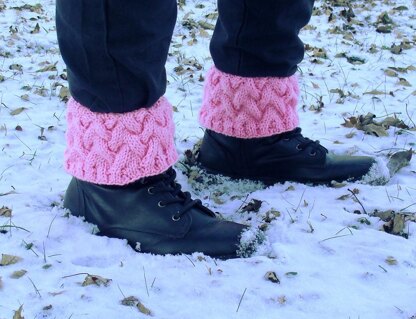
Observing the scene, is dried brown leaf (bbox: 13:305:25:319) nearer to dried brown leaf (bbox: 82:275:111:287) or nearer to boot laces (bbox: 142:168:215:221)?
dried brown leaf (bbox: 82:275:111:287)

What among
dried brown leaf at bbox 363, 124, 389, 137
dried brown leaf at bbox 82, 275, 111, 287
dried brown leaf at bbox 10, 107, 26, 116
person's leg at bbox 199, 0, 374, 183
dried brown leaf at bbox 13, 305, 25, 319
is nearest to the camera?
dried brown leaf at bbox 13, 305, 25, 319

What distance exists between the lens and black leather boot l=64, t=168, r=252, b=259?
1445 mm

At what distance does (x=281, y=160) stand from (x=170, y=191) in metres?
0.51

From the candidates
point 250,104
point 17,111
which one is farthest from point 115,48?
point 17,111

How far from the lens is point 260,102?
5.81ft

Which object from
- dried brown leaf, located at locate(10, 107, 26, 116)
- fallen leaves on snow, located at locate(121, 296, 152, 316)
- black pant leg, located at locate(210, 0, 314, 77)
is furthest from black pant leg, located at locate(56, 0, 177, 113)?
dried brown leaf, located at locate(10, 107, 26, 116)

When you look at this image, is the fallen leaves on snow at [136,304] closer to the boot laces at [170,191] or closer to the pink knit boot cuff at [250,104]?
the boot laces at [170,191]

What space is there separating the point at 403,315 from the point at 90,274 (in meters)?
0.72

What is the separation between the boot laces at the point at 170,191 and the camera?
1462 millimetres

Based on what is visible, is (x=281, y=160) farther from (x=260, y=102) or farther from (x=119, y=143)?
(x=119, y=143)

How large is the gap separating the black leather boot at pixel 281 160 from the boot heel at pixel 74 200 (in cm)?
52

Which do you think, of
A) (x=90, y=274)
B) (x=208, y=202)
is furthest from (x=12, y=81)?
(x=90, y=274)

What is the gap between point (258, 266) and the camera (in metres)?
1.39

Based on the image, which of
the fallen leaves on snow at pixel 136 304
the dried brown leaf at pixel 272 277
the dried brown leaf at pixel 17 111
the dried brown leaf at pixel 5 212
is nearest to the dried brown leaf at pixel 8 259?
the dried brown leaf at pixel 5 212
